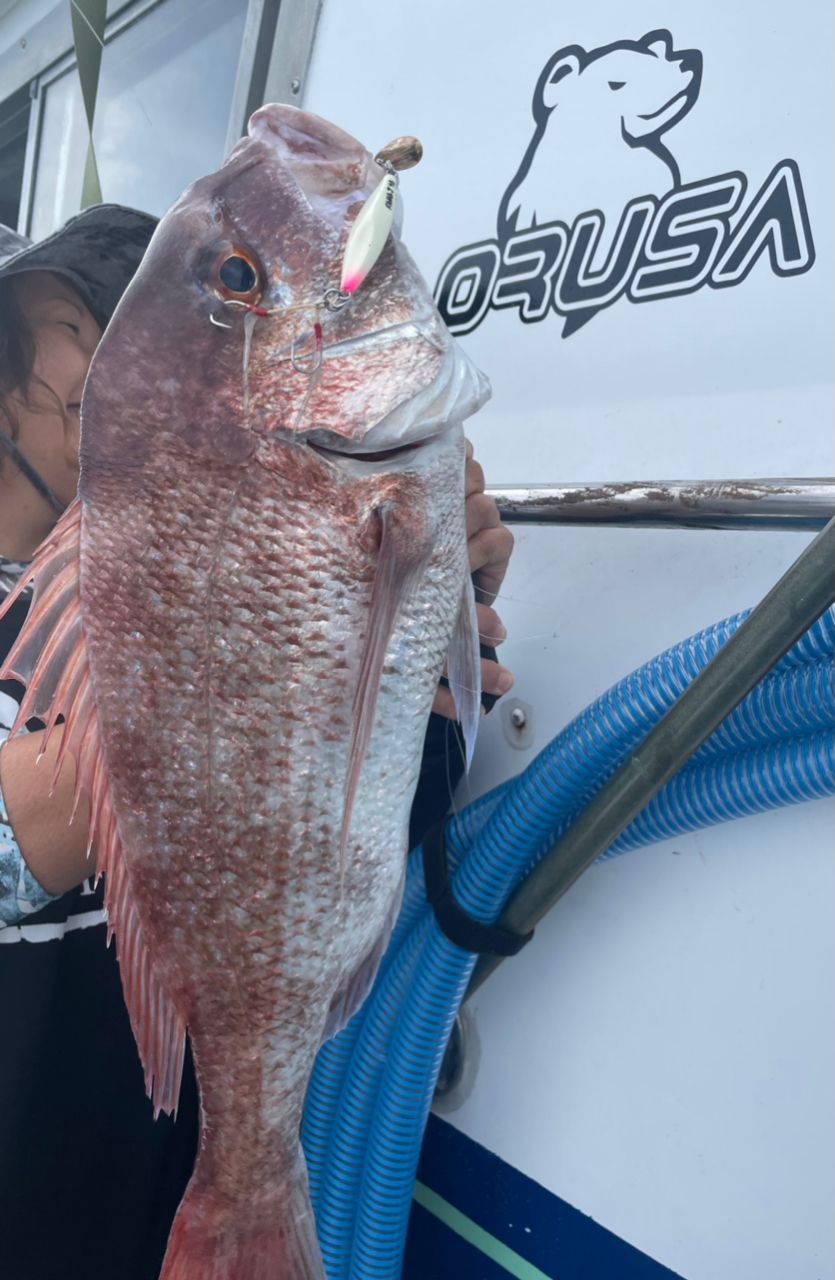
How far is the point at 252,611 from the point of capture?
86 centimetres

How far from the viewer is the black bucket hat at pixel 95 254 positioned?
4.55 feet

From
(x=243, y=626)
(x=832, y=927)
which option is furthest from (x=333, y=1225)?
(x=243, y=626)

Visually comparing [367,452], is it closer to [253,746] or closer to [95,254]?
[253,746]

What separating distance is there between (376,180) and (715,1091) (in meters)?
1.03

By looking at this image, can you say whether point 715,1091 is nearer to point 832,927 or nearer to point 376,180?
point 832,927

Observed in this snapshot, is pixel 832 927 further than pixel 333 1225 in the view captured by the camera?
No

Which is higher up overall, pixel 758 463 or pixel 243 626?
pixel 758 463

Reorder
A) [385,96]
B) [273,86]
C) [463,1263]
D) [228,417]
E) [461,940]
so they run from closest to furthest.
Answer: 1. [228,417]
2. [461,940]
3. [463,1263]
4. [385,96]
5. [273,86]

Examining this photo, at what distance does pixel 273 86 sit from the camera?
6.55 ft

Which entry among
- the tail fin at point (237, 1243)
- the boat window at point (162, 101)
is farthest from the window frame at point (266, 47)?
the tail fin at point (237, 1243)

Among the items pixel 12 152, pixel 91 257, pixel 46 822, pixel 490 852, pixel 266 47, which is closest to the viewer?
pixel 46 822

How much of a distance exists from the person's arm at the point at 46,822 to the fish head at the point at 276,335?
0.44 metres

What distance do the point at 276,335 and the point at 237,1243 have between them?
0.88 metres

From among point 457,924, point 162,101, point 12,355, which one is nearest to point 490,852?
point 457,924
